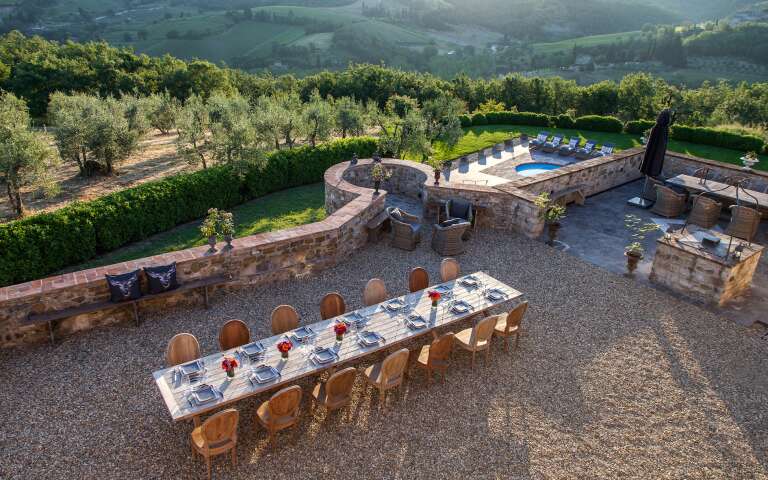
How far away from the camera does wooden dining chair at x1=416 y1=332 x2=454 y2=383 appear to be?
782 cm

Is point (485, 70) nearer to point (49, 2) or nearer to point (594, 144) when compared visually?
point (594, 144)

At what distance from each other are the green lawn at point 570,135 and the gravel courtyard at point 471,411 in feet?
48.4

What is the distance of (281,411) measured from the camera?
6473mm

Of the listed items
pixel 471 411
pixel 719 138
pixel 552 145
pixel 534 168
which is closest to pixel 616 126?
pixel 719 138

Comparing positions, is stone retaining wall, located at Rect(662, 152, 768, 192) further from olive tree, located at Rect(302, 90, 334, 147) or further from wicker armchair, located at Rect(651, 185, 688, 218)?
olive tree, located at Rect(302, 90, 334, 147)

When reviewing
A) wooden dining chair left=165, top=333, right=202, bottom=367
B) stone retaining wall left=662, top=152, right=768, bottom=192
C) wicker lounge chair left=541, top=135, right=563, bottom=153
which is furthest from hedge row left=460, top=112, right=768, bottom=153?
wooden dining chair left=165, top=333, right=202, bottom=367

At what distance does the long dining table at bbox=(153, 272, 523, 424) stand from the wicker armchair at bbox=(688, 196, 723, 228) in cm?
914

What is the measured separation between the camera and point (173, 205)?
1436 centimetres

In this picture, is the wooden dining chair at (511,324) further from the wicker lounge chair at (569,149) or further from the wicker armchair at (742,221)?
the wicker lounge chair at (569,149)

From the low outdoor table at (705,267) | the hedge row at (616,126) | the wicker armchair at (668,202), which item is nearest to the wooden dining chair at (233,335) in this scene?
Result: the low outdoor table at (705,267)

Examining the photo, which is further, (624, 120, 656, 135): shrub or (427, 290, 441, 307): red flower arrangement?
(624, 120, 656, 135): shrub

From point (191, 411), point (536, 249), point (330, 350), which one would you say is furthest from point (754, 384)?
point (191, 411)

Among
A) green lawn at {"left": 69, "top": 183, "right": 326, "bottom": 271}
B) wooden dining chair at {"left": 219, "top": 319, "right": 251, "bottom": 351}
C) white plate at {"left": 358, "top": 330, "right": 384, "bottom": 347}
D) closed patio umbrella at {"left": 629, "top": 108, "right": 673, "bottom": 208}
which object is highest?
closed patio umbrella at {"left": 629, "top": 108, "right": 673, "bottom": 208}

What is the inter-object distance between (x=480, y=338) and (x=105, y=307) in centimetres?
688
